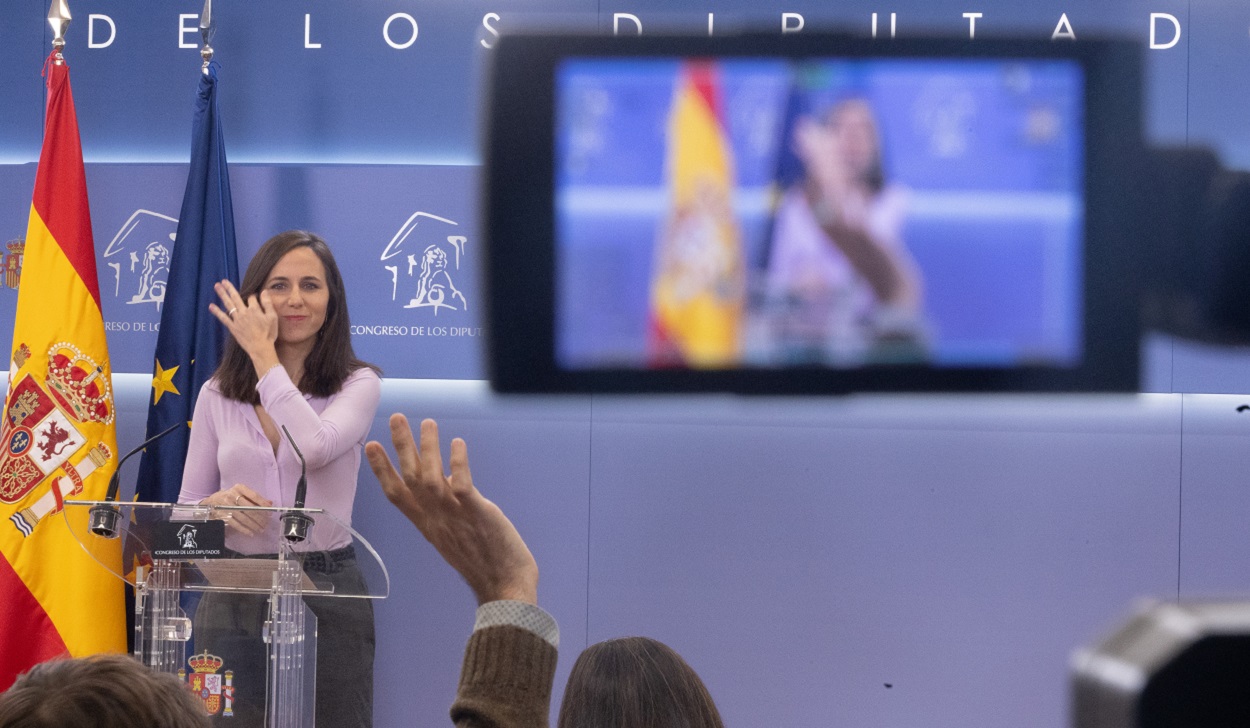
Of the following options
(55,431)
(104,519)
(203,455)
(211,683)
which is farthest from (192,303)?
→ (211,683)

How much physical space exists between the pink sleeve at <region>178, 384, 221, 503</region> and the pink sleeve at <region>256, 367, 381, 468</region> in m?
0.12

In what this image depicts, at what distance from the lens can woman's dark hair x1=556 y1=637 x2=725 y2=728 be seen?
1.49 m

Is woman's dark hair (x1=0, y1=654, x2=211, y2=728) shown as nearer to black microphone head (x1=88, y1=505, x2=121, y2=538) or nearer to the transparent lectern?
the transparent lectern

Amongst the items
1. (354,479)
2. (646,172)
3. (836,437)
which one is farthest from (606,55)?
(836,437)

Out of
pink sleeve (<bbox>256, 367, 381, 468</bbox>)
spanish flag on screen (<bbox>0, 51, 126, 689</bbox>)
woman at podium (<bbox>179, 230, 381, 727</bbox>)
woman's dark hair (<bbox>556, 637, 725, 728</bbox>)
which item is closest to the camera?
woman's dark hair (<bbox>556, 637, 725, 728</bbox>)

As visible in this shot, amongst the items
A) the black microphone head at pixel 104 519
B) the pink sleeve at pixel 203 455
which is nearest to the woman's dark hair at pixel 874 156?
the black microphone head at pixel 104 519

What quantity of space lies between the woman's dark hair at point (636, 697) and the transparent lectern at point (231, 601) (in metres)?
0.61

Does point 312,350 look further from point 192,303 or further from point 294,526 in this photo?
point 294,526

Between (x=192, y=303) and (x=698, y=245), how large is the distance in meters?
2.76

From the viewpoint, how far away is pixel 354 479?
2881mm

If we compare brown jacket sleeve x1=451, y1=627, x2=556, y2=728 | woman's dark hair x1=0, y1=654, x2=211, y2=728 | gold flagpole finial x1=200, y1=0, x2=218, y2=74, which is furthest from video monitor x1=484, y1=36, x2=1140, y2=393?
gold flagpole finial x1=200, y1=0, x2=218, y2=74

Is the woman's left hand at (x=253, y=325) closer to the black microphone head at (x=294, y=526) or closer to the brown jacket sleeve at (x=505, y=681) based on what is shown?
the black microphone head at (x=294, y=526)

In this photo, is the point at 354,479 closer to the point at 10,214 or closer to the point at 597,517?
the point at 597,517

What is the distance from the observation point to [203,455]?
277 centimetres
